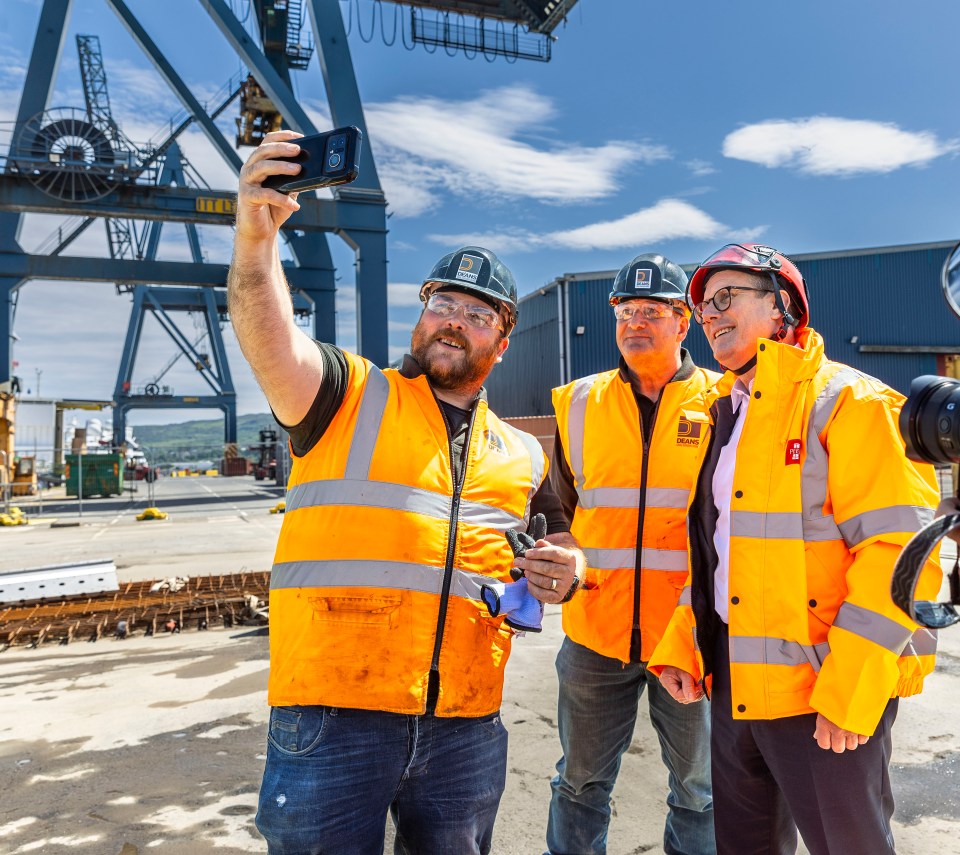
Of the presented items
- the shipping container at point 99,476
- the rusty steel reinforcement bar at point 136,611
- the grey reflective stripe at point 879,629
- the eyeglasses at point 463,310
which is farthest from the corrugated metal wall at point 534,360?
the grey reflective stripe at point 879,629

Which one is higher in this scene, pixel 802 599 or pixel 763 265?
pixel 763 265

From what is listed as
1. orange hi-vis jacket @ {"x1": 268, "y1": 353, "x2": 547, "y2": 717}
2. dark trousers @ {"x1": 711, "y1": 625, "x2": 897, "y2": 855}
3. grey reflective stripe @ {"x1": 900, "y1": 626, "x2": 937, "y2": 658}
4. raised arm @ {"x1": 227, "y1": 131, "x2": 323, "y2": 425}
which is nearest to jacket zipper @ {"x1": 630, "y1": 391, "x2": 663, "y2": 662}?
dark trousers @ {"x1": 711, "y1": 625, "x2": 897, "y2": 855}

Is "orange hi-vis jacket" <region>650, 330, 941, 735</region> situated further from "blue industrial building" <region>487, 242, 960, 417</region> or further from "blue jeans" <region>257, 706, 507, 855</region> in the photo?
"blue industrial building" <region>487, 242, 960, 417</region>

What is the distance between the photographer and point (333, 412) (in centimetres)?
186

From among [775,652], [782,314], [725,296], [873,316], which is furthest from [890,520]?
[873,316]

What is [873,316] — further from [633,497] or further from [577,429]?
[633,497]

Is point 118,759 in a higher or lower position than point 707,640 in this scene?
lower

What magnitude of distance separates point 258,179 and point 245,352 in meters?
0.39

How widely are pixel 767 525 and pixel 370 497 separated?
1038 mm

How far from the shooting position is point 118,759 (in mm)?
3562

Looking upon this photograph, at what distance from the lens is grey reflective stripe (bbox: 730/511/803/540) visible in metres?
1.80

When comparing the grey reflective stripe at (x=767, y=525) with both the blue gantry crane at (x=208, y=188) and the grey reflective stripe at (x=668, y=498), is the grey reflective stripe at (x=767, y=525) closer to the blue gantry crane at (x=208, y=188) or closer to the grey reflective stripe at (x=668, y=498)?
the grey reflective stripe at (x=668, y=498)

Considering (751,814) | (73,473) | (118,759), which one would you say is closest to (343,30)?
(73,473)

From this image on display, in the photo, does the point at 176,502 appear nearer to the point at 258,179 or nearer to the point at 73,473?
the point at 73,473
